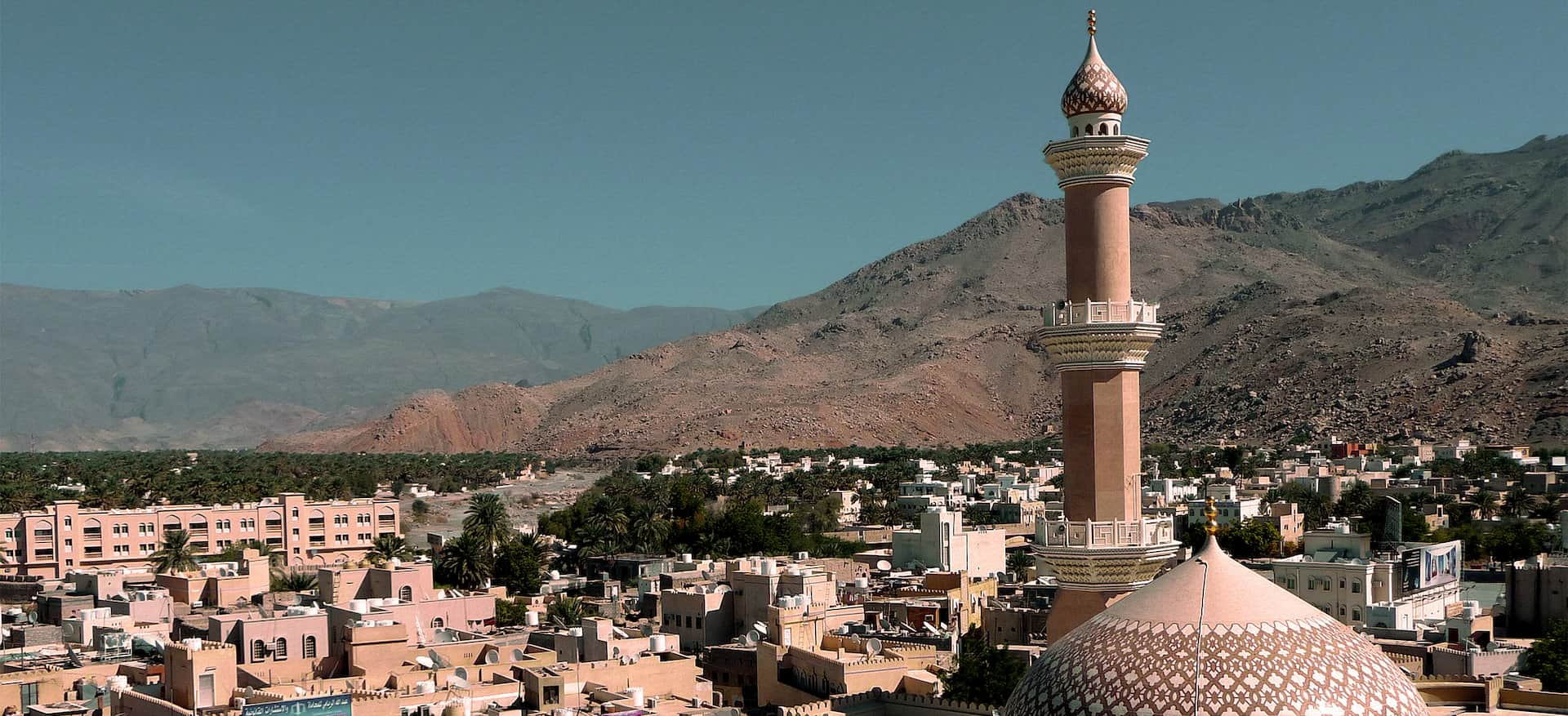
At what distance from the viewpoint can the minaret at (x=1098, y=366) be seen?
14547mm

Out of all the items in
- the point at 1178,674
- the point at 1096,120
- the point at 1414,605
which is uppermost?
the point at 1096,120

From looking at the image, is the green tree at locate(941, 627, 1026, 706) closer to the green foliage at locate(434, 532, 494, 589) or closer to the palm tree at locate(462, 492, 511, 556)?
the green foliage at locate(434, 532, 494, 589)

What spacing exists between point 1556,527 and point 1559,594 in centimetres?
2039

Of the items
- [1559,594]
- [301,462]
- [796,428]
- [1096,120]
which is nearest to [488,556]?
[1559,594]

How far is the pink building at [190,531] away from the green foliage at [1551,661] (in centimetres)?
2921

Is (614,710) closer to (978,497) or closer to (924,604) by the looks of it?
(924,604)

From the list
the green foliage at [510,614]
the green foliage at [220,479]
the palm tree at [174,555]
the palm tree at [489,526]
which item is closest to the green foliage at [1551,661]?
the green foliage at [510,614]

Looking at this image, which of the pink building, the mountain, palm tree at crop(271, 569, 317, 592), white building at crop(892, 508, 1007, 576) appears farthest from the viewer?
the mountain

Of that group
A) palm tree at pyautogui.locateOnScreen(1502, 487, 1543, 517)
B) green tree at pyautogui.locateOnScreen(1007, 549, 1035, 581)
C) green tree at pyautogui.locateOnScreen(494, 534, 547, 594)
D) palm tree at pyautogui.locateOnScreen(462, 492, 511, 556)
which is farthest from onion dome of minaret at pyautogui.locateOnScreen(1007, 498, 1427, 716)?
palm tree at pyautogui.locateOnScreen(1502, 487, 1543, 517)

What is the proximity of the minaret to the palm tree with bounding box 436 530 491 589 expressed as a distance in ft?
86.8

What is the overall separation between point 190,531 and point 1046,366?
10189 centimetres

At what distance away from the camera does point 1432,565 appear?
38.1 meters

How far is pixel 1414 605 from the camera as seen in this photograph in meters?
34.9

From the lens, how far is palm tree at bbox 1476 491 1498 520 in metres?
61.1
